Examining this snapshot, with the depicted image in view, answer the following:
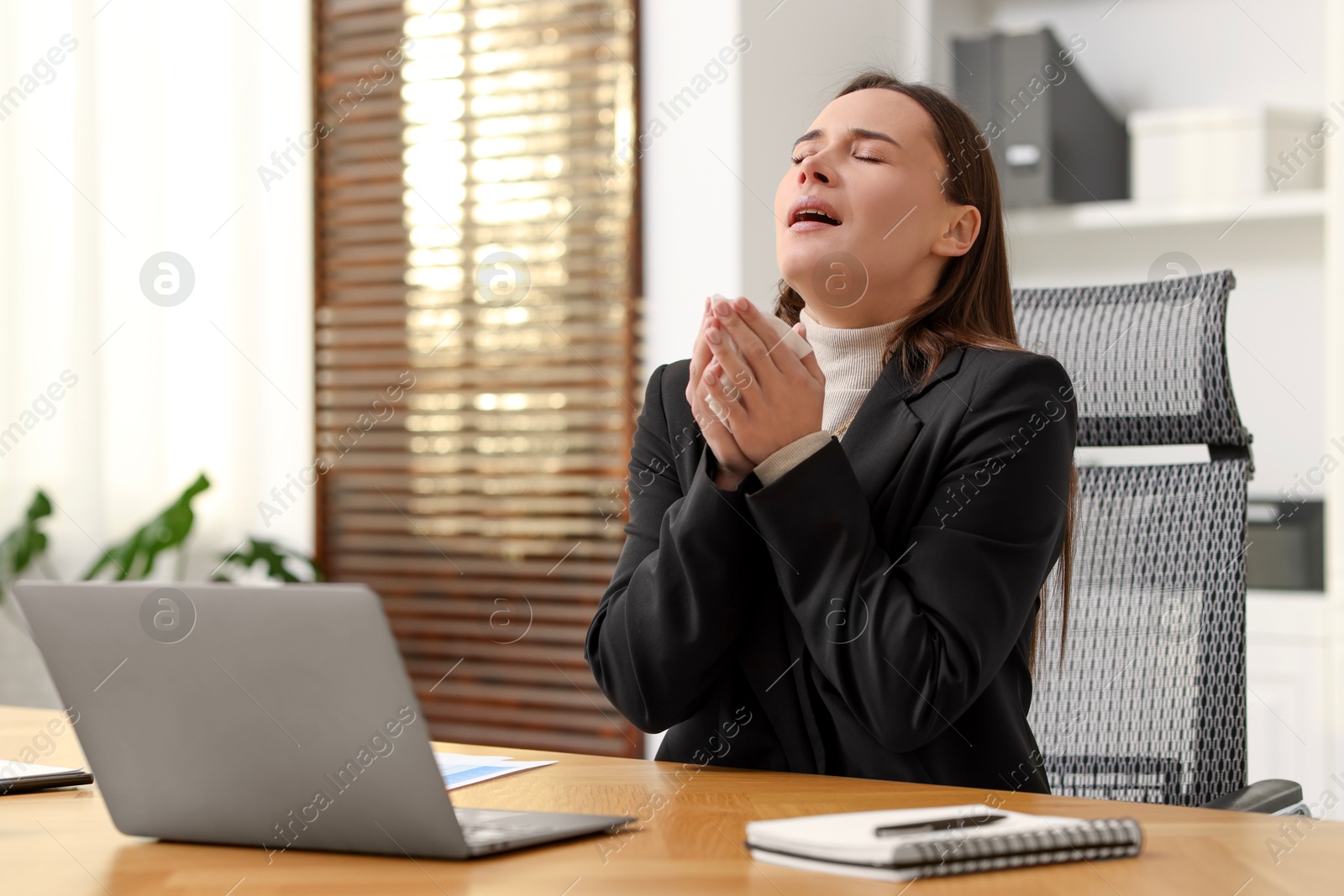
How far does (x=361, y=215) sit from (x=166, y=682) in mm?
2496

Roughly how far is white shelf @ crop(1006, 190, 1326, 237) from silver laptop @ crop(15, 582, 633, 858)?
7.59 feet

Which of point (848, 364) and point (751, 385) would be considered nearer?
point (751, 385)

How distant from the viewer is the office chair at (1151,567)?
137 centimetres

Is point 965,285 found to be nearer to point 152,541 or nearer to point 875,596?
point 875,596

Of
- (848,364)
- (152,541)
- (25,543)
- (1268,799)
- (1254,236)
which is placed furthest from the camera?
(1254,236)

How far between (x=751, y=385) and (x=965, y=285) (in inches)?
14.4

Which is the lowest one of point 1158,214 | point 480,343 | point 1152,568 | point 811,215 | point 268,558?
point 268,558

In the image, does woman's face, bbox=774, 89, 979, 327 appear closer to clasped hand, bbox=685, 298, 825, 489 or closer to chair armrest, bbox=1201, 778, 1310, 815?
clasped hand, bbox=685, 298, 825, 489

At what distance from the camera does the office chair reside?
1.37 meters

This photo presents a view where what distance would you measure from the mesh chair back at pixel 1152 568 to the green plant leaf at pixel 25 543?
1.85m

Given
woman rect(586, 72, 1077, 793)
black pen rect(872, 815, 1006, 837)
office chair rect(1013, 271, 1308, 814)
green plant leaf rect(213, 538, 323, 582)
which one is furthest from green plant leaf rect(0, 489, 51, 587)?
black pen rect(872, 815, 1006, 837)

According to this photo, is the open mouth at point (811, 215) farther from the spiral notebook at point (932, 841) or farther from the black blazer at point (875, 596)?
the spiral notebook at point (932, 841)

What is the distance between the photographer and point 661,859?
2.46 ft

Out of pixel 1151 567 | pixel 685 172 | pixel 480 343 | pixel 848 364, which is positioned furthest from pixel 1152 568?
pixel 480 343
